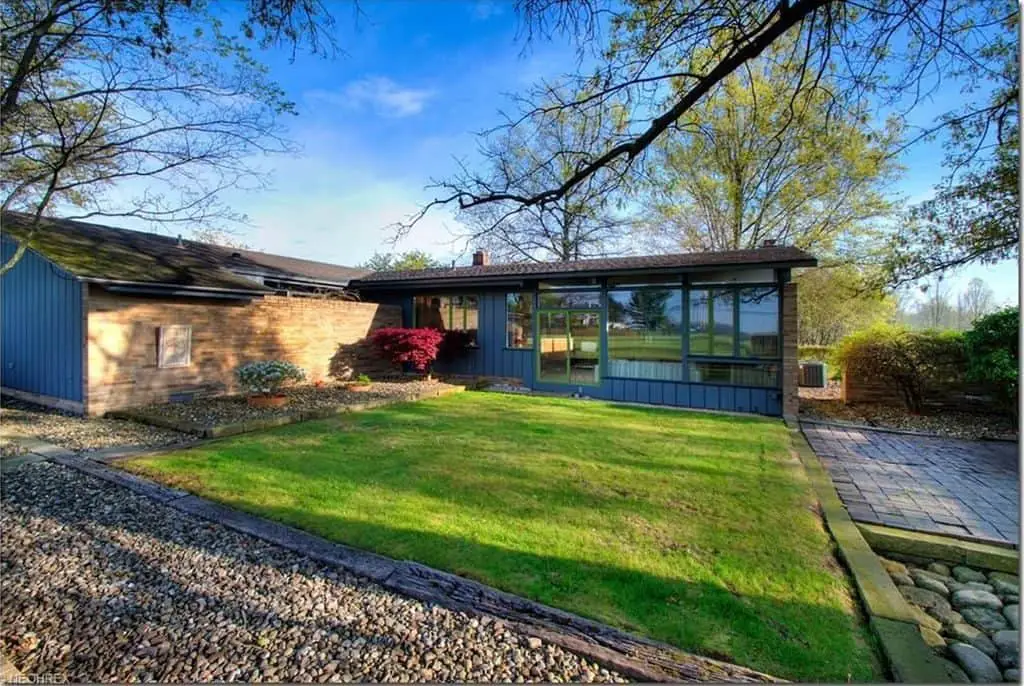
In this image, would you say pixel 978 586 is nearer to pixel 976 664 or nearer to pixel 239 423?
pixel 976 664

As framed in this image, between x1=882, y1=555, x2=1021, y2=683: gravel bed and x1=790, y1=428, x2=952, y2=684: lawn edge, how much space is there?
0.16m

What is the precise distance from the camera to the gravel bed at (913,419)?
26.1 feet

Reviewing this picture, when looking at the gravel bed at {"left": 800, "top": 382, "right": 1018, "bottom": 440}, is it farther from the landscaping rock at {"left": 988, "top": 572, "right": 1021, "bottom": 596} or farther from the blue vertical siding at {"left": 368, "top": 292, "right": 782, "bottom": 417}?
the landscaping rock at {"left": 988, "top": 572, "right": 1021, "bottom": 596}

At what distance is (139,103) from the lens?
6109mm

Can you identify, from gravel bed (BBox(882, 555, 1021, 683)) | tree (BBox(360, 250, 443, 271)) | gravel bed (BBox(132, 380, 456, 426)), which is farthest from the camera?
tree (BBox(360, 250, 443, 271))

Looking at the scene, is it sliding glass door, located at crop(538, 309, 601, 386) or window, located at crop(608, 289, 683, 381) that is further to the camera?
sliding glass door, located at crop(538, 309, 601, 386)

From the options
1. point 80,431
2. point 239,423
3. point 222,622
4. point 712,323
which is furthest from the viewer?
point 712,323

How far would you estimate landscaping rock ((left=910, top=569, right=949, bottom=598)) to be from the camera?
326 cm

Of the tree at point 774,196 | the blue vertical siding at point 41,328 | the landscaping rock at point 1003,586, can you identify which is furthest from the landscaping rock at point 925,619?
the tree at point 774,196

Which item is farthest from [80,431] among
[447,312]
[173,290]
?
[447,312]

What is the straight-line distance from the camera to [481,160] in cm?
424

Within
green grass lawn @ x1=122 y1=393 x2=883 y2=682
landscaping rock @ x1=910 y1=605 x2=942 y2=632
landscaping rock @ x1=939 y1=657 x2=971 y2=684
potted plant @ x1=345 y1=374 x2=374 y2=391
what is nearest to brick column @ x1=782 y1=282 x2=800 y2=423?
green grass lawn @ x1=122 y1=393 x2=883 y2=682

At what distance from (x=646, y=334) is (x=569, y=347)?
2036 mm

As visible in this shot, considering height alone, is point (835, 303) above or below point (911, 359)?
above
